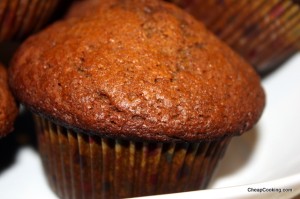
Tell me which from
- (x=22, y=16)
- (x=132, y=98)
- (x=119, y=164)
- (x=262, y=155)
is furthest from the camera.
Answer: (x=262, y=155)

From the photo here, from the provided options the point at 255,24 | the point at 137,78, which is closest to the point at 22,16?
the point at 137,78

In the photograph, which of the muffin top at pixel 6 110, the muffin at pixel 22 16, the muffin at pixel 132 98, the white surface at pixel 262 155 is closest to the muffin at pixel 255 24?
the white surface at pixel 262 155

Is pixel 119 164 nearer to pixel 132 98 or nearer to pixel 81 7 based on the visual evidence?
pixel 132 98

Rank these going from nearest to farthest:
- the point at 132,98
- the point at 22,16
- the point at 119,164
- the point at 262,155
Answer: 1. the point at 132,98
2. the point at 119,164
3. the point at 22,16
4. the point at 262,155

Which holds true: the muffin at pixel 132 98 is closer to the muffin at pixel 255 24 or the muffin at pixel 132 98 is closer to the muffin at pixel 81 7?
the muffin at pixel 81 7

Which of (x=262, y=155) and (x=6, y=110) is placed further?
(x=262, y=155)

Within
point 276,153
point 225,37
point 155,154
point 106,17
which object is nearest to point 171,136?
point 155,154

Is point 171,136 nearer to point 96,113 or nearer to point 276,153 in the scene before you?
point 96,113

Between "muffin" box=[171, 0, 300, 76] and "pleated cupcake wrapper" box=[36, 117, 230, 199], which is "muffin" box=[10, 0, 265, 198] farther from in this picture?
"muffin" box=[171, 0, 300, 76]
